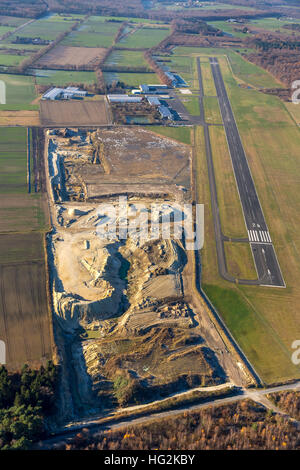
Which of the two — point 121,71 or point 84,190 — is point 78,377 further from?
point 121,71

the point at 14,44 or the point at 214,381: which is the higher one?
the point at 14,44

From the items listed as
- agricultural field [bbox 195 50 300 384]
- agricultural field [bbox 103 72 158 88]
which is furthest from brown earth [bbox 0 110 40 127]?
agricultural field [bbox 195 50 300 384]

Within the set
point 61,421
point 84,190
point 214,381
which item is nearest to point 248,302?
point 214,381

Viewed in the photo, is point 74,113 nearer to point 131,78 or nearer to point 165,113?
point 165,113

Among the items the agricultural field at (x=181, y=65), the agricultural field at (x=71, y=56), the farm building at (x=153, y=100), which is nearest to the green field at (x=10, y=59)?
the agricultural field at (x=71, y=56)

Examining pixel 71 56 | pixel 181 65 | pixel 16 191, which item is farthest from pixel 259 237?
pixel 71 56

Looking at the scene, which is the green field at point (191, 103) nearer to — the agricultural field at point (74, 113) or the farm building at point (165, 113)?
the farm building at point (165, 113)
